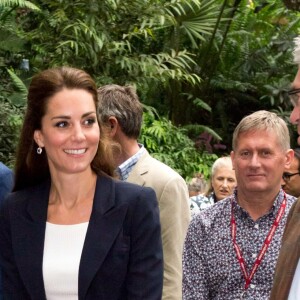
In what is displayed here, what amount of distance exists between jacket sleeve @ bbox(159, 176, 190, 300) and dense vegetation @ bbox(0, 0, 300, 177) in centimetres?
491

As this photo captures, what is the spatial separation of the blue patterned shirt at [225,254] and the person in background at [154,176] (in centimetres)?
30

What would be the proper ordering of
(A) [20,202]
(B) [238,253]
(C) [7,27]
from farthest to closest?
(C) [7,27] → (B) [238,253] → (A) [20,202]

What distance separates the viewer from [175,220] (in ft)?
15.0

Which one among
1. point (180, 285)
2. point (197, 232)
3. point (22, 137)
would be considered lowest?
point (180, 285)

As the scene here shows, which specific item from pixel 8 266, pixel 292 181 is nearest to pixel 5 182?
pixel 8 266

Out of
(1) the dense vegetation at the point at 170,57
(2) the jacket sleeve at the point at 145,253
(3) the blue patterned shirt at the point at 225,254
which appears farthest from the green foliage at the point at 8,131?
(2) the jacket sleeve at the point at 145,253

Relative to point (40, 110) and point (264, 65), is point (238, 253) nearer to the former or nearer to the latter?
point (40, 110)

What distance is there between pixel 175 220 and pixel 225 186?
2.91m

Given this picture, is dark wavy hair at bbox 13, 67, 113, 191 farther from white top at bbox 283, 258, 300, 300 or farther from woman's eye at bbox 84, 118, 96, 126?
white top at bbox 283, 258, 300, 300

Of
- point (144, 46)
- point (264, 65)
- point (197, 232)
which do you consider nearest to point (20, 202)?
point (197, 232)

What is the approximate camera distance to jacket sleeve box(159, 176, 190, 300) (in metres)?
4.55

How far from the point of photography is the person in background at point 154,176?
4.56m

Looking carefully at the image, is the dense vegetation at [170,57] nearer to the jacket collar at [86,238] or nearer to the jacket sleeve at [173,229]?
the jacket sleeve at [173,229]

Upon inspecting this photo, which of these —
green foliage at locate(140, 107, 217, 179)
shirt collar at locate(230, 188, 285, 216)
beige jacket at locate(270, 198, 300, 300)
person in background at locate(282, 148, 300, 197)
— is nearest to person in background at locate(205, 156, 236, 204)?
person in background at locate(282, 148, 300, 197)
